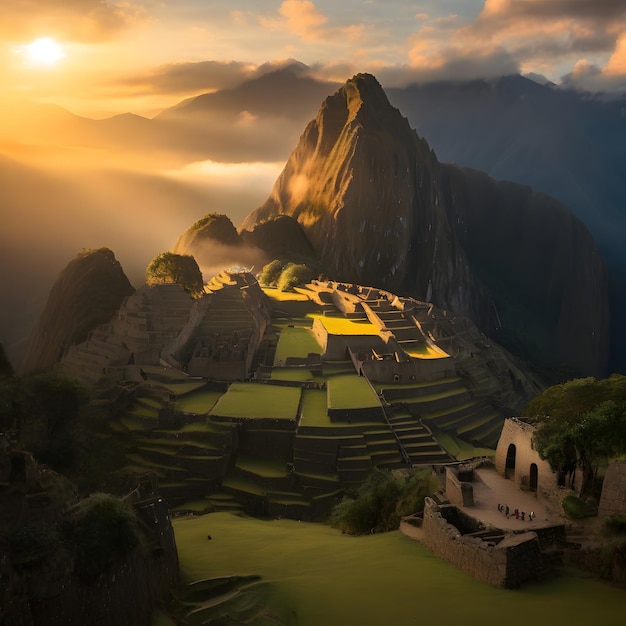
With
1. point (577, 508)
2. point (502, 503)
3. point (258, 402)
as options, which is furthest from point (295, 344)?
point (577, 508)

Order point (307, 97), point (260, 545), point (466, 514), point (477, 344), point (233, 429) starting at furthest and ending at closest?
1. point (307, 97)
2. point (477, 344)
3. point (233, 429)
4. point (260, 545)
5. point (466, 514)

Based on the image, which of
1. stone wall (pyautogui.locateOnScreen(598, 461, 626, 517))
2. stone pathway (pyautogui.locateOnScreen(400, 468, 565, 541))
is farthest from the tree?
stone wall (pyautogui.locateOnScreen(598, 461, 626, 517))

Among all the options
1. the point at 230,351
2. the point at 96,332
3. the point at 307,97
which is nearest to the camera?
the point at 230,351

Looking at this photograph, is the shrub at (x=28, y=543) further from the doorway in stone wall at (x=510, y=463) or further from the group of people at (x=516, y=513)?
the doorway in stone wall at (x=510, y=463)

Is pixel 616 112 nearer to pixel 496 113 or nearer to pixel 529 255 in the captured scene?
pixel 496 113

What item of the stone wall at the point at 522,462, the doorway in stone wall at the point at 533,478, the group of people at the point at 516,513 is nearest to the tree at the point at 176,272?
the stone wall at the point at 522,462

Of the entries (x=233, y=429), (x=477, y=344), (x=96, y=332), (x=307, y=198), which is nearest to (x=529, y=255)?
(x=307, y=198)

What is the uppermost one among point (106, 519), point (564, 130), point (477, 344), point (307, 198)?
point (564, 130)
